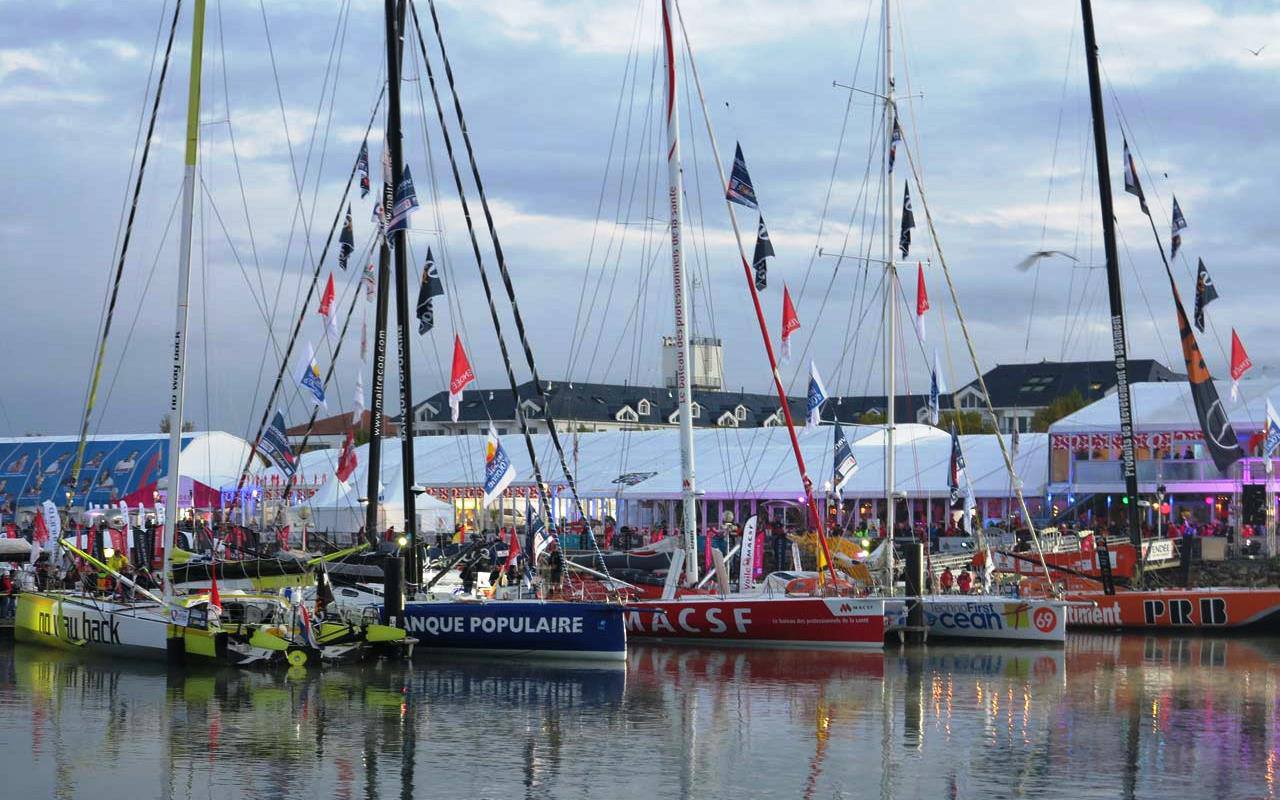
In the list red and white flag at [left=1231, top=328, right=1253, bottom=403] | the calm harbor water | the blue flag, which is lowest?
the calm harbor water

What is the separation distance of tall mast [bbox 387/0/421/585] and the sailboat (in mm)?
15343

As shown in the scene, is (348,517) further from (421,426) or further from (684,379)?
(421,426)

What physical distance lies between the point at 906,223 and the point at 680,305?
333 inches

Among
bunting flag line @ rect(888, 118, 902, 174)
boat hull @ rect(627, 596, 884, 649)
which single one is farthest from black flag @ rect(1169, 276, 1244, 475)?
boat hull @ rect(627, 596, 884, 649)

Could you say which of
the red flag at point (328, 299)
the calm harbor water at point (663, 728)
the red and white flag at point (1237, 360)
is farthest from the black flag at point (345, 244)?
the red and white flag at point (1237, 360)

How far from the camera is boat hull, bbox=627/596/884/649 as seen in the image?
107 feet

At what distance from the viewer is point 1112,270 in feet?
119

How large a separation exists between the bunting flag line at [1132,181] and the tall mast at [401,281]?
53.8 ft

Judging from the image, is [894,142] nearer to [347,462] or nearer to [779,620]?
[779,620]

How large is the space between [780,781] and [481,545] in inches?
698

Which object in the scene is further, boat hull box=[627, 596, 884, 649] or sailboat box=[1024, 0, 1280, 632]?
sailboat box=[1024, 0, 1280, 632]

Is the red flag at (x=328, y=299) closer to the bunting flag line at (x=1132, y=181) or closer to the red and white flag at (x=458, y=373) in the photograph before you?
the red and white flag at (x=458, y=373)

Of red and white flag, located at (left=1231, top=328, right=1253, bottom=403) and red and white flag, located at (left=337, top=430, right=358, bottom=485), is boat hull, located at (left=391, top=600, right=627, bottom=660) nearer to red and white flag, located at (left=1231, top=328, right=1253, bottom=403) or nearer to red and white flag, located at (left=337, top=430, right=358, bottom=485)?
red and white flag, located at (left=337, top=430, right=358, bottom=485)

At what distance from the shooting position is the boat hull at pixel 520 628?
101ft
